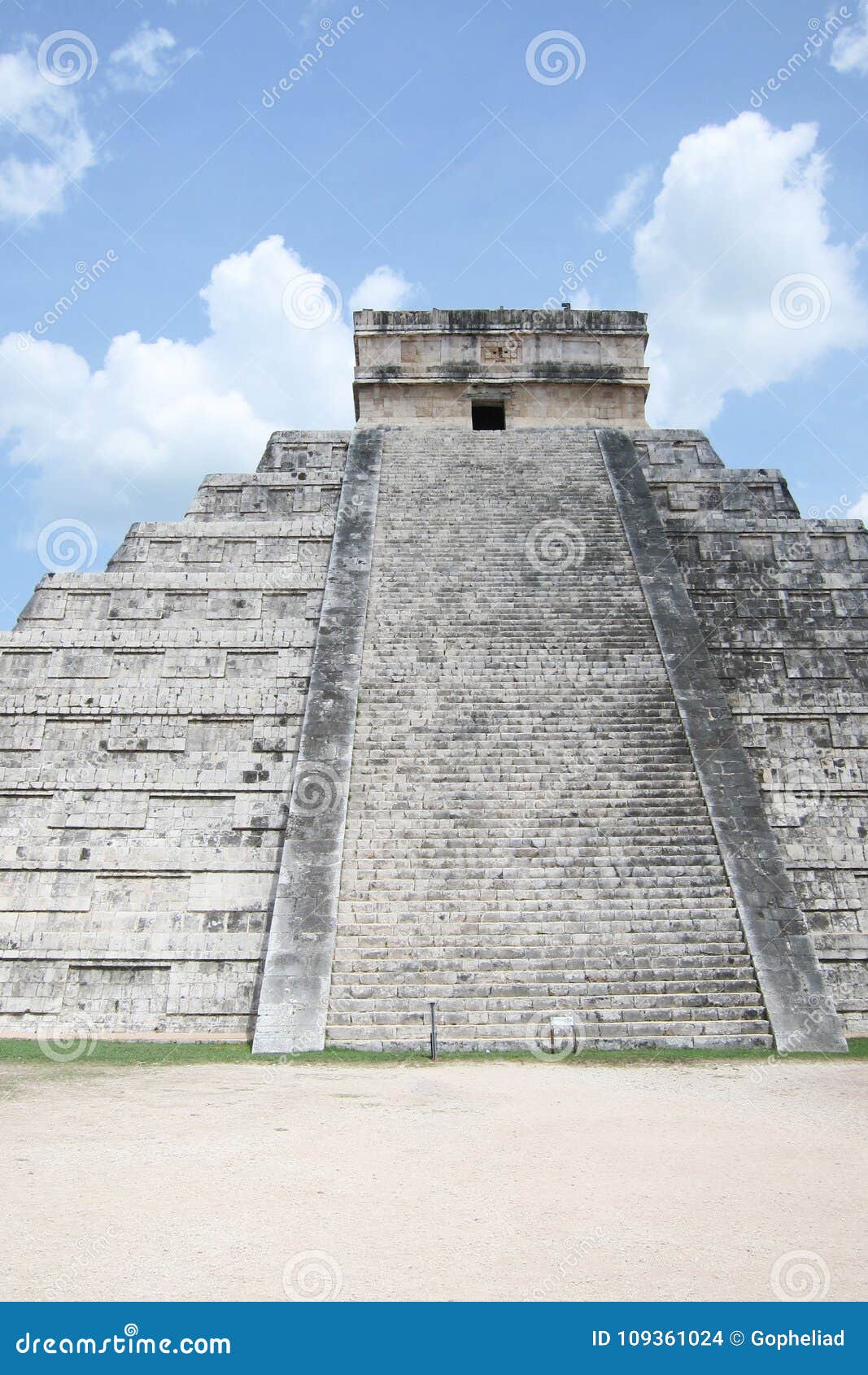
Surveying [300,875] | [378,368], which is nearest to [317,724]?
[300,875]

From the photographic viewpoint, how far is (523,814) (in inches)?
376

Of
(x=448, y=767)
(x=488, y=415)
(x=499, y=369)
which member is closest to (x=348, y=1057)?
(x=448, y=767)

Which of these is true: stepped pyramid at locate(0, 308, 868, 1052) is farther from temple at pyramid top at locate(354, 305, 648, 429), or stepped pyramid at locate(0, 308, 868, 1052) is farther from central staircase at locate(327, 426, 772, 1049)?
temple at pyramid top at locate(354, 305, 648, 429)

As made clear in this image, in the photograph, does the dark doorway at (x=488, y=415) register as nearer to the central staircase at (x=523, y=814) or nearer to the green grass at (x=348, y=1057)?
the central staircase at (x=523, y=814)

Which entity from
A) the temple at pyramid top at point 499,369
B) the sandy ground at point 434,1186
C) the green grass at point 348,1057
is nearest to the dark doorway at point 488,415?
the temple at pyramid top at point 499,369

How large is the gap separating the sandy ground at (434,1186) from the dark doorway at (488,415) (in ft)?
43.0

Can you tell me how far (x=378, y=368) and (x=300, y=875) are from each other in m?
11.4

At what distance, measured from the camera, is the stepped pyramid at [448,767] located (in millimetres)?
8242

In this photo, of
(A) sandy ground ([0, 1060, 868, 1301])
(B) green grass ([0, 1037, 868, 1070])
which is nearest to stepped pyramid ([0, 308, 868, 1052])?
(B) green grass ([0, 1037, 868, 1070])

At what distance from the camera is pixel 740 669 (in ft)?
38.6

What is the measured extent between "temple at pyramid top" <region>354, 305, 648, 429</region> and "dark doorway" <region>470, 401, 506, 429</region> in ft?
0.05

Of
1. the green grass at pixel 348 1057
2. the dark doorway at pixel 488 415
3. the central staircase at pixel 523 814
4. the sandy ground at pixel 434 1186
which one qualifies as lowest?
the sandy ground at pixel 434 1186

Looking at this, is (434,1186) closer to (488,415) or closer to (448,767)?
(448,767)

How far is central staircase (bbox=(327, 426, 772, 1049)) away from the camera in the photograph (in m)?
7.95
